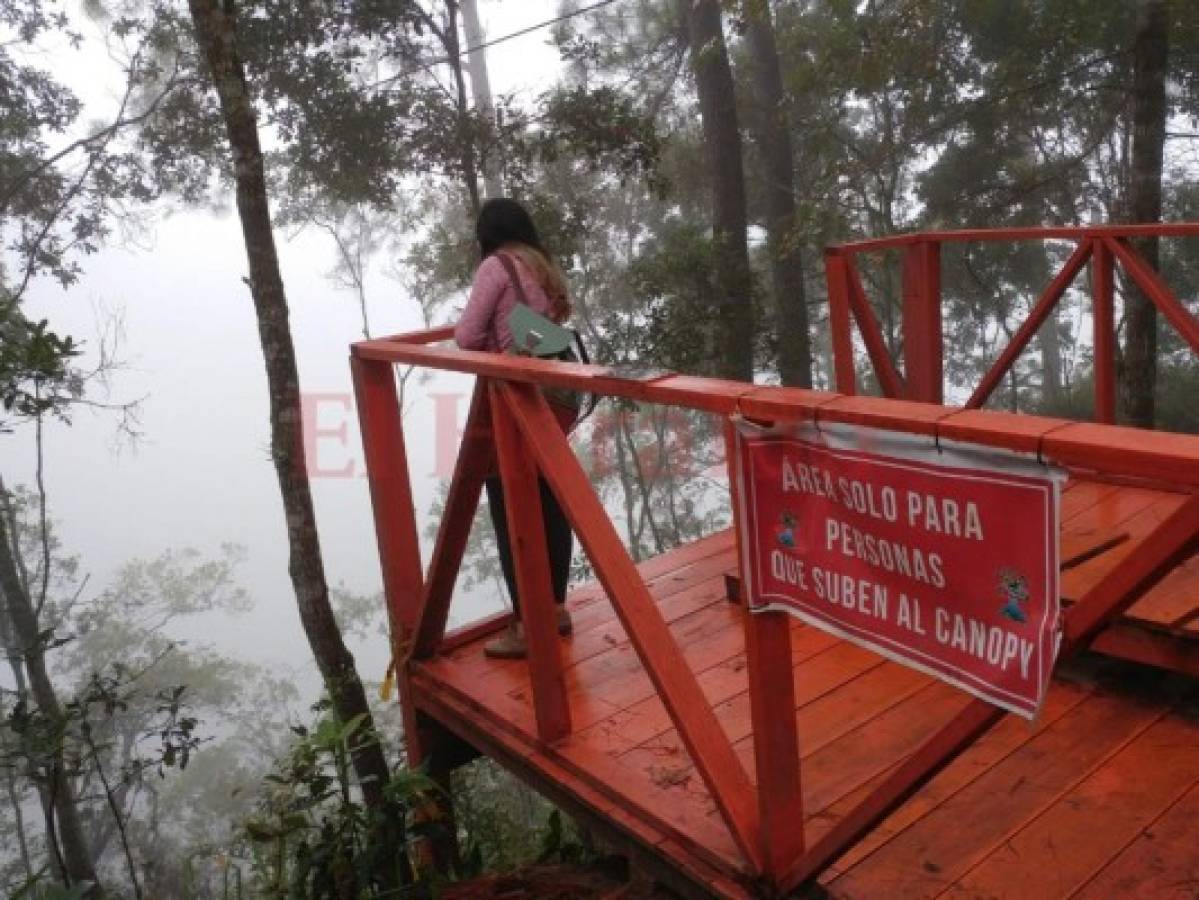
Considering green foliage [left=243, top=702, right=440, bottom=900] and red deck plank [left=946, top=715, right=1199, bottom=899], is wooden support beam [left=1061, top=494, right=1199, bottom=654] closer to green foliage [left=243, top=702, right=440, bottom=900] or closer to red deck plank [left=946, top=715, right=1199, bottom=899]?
red deck plank [left=946, top=715, right=1199, bottom=899]

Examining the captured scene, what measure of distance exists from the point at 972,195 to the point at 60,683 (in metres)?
32.8

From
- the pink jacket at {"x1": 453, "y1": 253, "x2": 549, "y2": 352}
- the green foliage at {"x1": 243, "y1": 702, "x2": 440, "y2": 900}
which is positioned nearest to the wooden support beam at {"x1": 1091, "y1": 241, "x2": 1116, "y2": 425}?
the pink jacket at {"x1": 453, "y1": 253, "x2": 549, "y2": 352}

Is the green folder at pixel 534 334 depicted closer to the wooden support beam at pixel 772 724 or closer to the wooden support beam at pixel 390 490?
the wooden support beam at pixel 390 490

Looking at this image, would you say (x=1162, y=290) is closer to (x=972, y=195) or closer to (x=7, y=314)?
(x=7, y=314)

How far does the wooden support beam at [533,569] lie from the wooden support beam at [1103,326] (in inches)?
92.0

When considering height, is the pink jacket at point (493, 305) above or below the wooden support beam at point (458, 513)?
above

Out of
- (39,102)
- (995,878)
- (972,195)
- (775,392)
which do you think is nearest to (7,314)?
(775,392)

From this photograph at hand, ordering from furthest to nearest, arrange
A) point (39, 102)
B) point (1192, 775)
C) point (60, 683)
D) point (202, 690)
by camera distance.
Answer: point (60, 683) < point (202, 690) < point (39, 102) < point (1192, 775)

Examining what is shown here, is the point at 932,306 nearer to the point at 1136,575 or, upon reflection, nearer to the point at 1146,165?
the point at 1136,575

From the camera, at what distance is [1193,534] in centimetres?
102

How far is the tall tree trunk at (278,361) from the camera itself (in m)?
4.71

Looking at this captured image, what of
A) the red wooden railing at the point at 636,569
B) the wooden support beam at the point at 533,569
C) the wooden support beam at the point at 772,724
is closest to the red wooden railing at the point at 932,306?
the red wooden railing at the point at 636,569

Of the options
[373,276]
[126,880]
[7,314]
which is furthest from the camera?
[373,276]

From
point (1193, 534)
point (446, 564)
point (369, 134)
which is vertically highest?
point (369, 134)
